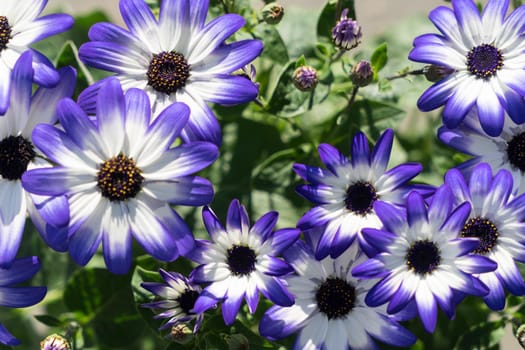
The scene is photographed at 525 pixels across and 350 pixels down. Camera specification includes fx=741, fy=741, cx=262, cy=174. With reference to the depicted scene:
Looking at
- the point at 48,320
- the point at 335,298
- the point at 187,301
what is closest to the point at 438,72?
the point at 335,298

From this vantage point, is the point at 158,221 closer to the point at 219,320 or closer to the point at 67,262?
the point at 219,320

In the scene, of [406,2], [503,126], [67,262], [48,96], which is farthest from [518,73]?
[406,2]

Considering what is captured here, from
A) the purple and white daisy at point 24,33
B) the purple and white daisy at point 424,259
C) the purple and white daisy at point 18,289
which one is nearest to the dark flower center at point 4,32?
the purple and white daisy at point 24,33

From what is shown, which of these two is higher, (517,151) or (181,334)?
(517,151)

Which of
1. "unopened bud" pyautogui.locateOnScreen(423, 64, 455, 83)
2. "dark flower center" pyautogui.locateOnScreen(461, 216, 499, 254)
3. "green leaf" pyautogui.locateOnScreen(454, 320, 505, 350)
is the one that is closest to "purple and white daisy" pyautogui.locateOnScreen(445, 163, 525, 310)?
"dark flower center" pyautogui.locateOnScreen(461, 216, 499, 254)

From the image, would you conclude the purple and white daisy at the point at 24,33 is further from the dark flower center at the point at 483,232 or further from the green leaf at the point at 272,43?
the dark flower center at the point at 483,232

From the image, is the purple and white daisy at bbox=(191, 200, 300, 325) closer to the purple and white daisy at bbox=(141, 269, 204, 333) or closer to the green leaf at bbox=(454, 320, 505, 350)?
the purple and white daisy at bbox=(141, 269, 204, 333)

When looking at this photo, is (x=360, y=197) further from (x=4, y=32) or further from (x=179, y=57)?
(x=4, y=32)
